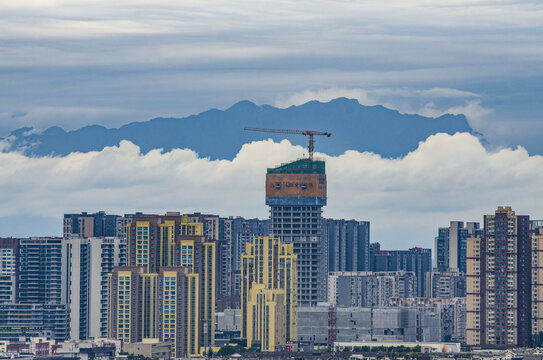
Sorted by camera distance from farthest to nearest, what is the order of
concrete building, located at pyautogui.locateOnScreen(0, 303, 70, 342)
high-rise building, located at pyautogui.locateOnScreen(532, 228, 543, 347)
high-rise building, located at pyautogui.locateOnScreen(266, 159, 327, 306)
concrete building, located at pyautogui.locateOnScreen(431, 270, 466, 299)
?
1. concrete building, located at pyautogui.locateOnScreen(431, 270, 466, 299)
2. high-rise building, located at pyautogui.locateOnScreen(266, 159, 327, 306)
3. high-rise building, located at pyautogui.locateOnScreen(532, 228, 543, 347)
4. concrete building, located at pyautogui.locateOnScreen(0, 303, 70, 342)

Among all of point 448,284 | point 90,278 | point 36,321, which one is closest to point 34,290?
point 90,278

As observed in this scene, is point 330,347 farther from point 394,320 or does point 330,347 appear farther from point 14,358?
point 14,358

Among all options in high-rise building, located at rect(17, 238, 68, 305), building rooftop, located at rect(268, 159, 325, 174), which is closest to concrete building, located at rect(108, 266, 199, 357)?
high-rise building, located at rect(17, 238, 68, 305)

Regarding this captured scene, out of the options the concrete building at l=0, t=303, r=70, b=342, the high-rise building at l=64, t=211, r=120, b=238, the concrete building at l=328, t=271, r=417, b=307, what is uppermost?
the high-rise building at l=64, t=211, r=120, b=238

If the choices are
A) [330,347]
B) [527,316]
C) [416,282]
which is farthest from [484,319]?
[416,282]

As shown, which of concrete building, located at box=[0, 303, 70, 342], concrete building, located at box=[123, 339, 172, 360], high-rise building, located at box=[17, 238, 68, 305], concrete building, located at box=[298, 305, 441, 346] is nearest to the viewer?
concrete building, located at box=[123, 339, 172, 360]

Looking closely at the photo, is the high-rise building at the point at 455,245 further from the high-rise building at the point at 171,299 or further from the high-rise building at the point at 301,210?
the high-rise building at the point at 171,299

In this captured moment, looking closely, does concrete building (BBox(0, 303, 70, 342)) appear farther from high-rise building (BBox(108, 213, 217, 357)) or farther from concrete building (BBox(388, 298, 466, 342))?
concrete building (BBox(388, 298, 466, 342))
